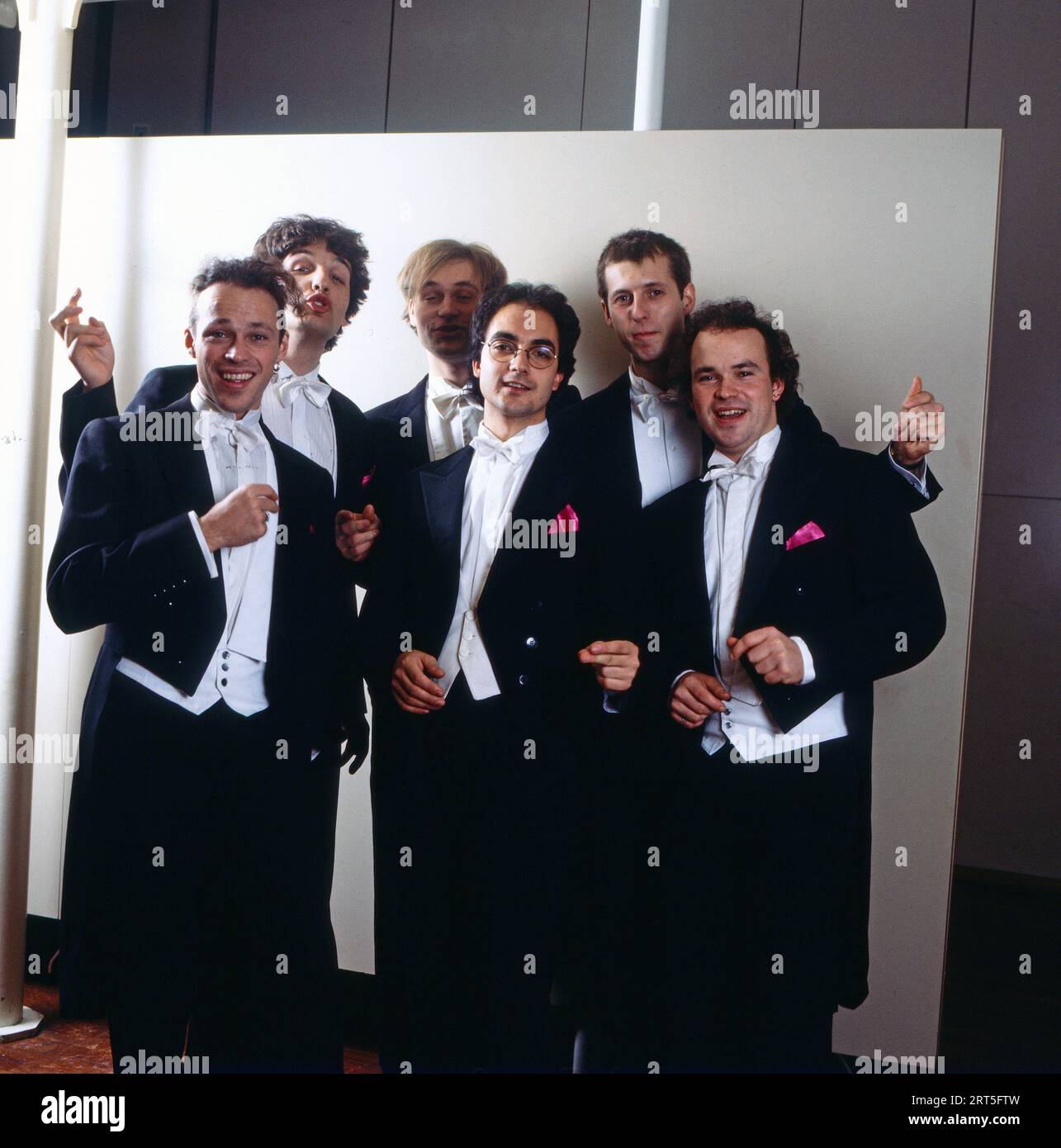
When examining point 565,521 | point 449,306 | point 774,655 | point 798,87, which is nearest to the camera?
point 774,655

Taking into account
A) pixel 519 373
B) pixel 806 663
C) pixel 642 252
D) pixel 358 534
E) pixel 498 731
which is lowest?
pixel 498 731

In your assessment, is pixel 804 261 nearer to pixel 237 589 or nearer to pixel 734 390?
pixel 734 390

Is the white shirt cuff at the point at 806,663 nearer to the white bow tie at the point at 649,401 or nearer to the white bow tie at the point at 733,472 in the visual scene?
the white bow tie at the point at 733,472

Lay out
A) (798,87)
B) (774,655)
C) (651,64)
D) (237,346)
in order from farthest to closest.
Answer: (798,87)
(651,64)
(237,346)
(774,655)

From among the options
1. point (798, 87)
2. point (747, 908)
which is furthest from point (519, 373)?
point (798, 87)

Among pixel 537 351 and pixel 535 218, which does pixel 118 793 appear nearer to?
pixel 537 351

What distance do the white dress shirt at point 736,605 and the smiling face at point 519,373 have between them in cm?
52

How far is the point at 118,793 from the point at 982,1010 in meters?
3.01

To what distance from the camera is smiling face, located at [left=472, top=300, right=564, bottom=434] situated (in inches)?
117

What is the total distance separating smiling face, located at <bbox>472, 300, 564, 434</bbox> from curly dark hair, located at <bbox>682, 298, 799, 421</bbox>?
0.38 meters

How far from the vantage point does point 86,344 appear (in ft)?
10.9

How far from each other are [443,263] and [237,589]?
1.11 m

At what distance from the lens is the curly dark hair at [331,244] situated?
3.24m

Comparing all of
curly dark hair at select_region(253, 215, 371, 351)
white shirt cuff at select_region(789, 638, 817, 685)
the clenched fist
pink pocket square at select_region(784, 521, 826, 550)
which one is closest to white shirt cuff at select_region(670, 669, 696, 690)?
white shirt cuff at select_region(789, 638, 817, 685)
